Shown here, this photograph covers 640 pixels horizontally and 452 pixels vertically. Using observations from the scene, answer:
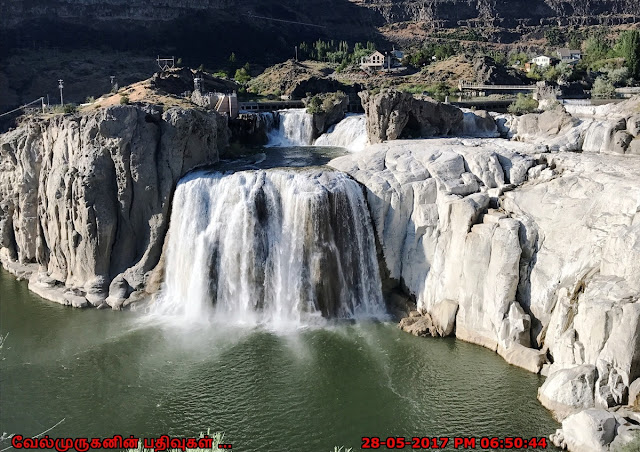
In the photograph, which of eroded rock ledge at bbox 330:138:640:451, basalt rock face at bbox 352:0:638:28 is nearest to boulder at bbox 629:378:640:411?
eroded rock ledge at bbox 330:138:640:451

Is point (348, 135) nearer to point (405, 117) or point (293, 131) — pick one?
point (293, 131)

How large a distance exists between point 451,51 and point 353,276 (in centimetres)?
7503

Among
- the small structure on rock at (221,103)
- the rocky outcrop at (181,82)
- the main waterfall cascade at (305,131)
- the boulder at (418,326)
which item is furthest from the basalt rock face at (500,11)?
the boulder at (418,326)

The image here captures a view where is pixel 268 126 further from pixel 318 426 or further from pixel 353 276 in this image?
pixel 318 426

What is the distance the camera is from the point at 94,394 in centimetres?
2412

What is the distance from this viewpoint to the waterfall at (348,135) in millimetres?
46562

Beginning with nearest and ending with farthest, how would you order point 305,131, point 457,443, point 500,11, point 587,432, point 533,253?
1. point 587,432
2. point 457,443
3. point 533,253
4. point 305,131
5. point 500,11

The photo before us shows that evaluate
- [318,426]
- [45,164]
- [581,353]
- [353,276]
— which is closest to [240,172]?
[353,276]

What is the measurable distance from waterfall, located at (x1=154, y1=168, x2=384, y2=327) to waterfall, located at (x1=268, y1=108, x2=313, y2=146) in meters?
18.8

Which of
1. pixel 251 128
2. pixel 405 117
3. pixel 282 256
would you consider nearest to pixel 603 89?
pixel 405 117

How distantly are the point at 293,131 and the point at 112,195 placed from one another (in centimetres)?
2074

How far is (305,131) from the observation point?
5097 centimetres

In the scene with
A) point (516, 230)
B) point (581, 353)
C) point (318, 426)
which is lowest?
point (318, 426)

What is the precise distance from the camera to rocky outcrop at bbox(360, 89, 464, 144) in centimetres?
4069
